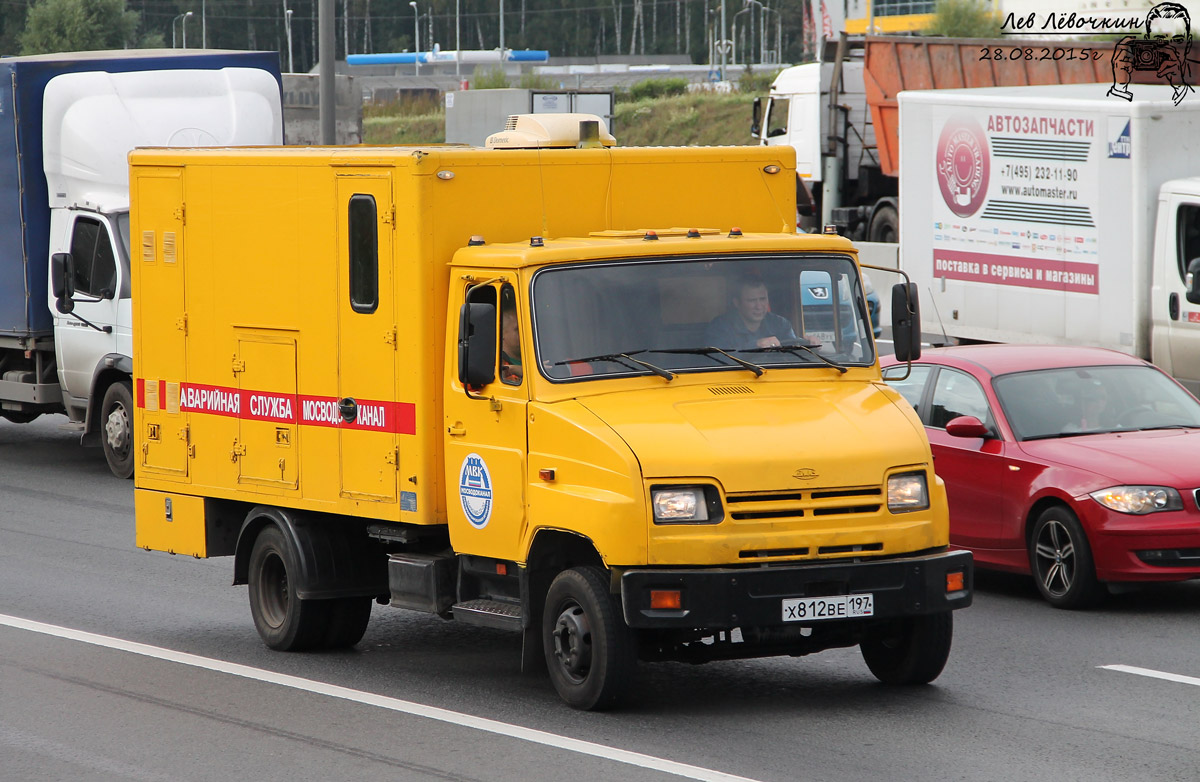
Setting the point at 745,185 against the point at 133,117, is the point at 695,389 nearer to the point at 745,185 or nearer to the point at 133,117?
the point at 745,185

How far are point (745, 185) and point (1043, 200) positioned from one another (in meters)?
9.42

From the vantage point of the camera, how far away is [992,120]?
1880 centimetres

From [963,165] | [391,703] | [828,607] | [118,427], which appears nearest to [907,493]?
[828,607]

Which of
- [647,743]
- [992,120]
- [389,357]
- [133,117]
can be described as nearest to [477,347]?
[389,357]

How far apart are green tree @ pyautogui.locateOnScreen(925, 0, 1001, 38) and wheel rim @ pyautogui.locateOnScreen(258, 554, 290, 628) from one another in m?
79.3

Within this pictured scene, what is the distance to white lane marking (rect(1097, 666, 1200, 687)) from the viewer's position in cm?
857

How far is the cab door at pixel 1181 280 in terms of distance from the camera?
15.8 metres

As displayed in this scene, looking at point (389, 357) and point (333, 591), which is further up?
point (389, 357)

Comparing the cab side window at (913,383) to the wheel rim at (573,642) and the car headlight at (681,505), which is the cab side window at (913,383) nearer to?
the wheel rim at (573,642)

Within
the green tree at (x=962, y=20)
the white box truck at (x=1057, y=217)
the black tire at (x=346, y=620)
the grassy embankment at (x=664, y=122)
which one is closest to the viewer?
the black tire at (x=346, y=620)

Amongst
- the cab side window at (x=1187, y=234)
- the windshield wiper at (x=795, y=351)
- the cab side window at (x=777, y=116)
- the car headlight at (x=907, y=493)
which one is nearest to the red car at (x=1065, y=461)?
the windshield wiper at (x=795, y=351)

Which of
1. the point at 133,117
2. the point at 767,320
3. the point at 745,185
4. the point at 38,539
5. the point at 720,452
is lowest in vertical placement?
the point at 38,539

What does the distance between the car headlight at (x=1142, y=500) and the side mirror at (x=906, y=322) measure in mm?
2002

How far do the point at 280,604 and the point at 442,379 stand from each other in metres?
1.98
